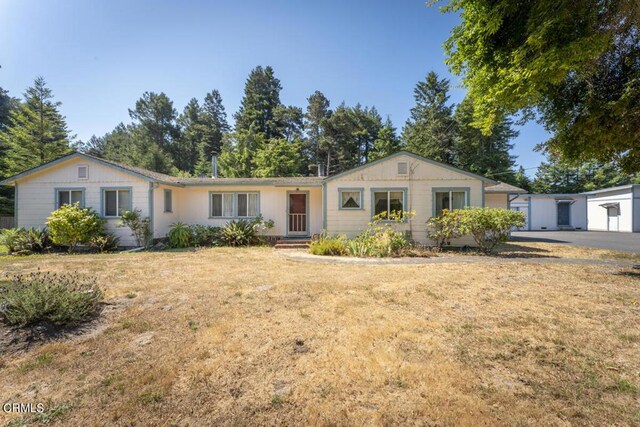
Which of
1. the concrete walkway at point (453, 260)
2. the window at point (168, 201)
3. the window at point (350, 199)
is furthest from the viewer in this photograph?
the window at point (168, 201)

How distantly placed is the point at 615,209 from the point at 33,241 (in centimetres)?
3528

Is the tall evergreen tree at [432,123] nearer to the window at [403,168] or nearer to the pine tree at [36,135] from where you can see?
the window at [403,168]

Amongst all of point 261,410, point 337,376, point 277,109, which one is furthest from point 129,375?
point 277,109

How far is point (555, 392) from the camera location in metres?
2.35

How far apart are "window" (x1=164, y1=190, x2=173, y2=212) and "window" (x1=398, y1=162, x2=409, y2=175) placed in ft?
36.0

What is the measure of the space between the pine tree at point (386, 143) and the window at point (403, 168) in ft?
60.8

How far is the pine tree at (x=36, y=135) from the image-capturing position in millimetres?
21536

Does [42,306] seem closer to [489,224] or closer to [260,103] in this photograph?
[489,224]

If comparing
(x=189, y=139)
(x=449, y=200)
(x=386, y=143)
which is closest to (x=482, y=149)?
(x=386, y=143)

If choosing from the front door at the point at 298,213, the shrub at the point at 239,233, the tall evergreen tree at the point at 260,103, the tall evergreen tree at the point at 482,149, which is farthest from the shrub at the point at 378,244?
the tall evergreen tree at the point at 260,103

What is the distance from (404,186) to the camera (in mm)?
11414

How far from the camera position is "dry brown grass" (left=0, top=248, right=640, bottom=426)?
2145mm

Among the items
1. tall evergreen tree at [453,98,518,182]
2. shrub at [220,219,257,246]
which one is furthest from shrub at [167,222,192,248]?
tall evergreen tree at [453,98,518,182]

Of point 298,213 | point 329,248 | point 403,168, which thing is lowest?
point 329,248
